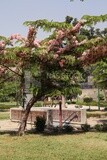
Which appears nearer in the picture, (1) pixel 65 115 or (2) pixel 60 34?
(2) pixel 60 34

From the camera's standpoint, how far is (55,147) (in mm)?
16750

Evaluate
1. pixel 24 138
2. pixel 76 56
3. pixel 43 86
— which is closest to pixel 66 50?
pixel 76 56

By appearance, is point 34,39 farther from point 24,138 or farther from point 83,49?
point 24,138

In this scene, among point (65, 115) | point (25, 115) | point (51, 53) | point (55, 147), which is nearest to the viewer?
point (55, 147)

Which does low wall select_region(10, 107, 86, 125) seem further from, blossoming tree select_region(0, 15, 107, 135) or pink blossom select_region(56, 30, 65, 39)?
pink blossom select_region(56, 30, 65, 39)

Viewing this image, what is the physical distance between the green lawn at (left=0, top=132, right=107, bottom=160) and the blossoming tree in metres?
2.40

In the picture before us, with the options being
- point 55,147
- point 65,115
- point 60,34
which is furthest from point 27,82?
point 65,115

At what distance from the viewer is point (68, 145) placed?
17359mm

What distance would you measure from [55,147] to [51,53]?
530 centimetres

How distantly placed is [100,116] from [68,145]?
20.5 metres

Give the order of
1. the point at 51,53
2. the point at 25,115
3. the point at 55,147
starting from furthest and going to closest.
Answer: the point at 25,115 < the point at 51,53 < the point at 55,147

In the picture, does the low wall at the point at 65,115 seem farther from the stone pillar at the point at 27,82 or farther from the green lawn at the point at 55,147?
the green lawn at the point at 55,147

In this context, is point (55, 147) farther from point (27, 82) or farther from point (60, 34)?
point (60, 34)

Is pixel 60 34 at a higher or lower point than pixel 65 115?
higher
